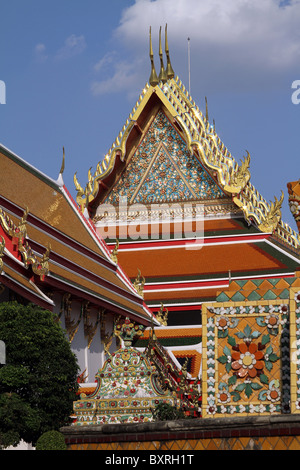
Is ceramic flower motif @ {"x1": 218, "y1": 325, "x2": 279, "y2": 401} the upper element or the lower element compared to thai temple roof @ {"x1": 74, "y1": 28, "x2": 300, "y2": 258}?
lower

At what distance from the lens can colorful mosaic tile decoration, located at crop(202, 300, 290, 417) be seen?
830 cm

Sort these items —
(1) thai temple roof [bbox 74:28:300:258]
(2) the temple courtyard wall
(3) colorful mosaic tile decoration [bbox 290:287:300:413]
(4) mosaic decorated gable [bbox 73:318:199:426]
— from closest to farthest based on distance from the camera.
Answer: (2) the temple courtyard wall → (3) colorful mosaic tile decoration [bbox 290:287:300:413] → (4) mosaic decorated gable [bbox 73:318:199:426] → (1) thai temple roof [bbox 74:28:300:258]

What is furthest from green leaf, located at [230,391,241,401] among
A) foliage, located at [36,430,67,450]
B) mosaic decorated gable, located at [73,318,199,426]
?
foliage, located at [36,430,67,450]

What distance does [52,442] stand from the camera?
9297 mm

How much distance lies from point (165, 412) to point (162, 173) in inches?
663

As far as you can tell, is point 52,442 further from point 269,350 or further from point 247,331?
point 269,350

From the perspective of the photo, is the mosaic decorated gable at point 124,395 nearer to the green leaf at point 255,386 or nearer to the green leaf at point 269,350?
the green leaf at point 255,386

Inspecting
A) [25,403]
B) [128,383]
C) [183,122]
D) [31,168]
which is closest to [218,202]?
[183,122]

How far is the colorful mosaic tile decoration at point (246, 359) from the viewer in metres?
8.30

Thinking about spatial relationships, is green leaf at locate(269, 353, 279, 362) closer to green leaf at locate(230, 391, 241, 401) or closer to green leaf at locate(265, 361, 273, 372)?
green leaf at locate(265, 361, 273, 372)

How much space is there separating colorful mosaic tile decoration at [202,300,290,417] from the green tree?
4592 mm

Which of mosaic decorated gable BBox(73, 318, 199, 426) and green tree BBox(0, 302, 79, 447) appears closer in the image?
mosaic decorated gable BBox(73, 318, 199, 426)
